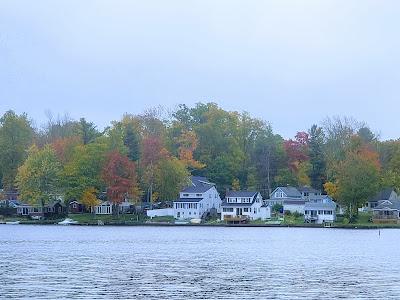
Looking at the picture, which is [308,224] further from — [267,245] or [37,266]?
[37,266]

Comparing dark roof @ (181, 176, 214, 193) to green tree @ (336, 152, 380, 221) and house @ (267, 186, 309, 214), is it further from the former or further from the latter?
green tree @ (336, 152, 380, 221)

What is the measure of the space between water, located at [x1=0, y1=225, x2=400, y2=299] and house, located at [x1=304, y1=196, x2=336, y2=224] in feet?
104

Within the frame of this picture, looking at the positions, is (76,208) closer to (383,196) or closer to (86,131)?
(86,131)

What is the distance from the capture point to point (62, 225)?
319 feet

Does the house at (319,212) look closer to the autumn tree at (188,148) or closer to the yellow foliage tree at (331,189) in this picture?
the yellow foliage tree at (331,189)

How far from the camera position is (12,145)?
109500 millimetres

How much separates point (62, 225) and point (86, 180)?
6.51 metres

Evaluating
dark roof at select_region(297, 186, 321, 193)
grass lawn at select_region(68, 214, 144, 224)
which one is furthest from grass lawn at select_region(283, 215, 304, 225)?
grass lawn at select_region(68, 214, 144, 224)

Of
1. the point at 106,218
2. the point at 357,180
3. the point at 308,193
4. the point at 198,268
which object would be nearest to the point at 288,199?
the point at 308,193

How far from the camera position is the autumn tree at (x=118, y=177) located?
98.2m

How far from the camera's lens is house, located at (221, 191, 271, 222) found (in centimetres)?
10181

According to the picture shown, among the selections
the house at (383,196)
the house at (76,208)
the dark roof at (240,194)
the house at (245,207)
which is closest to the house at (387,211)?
the house at (383,196)

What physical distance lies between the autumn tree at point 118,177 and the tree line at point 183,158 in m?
0.13

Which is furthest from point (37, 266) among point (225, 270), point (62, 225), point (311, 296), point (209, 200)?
point (209, 200)
